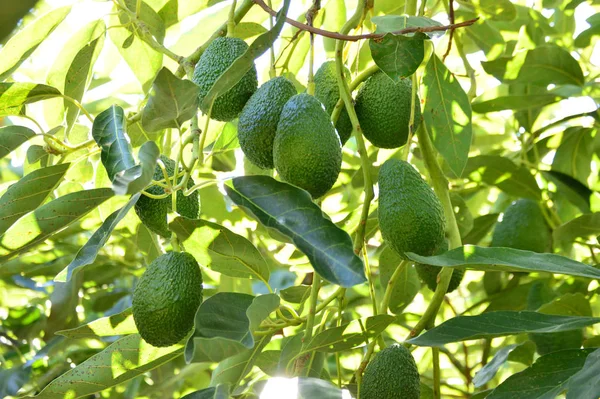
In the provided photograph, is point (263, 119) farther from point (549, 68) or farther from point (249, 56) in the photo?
point (549, 68)

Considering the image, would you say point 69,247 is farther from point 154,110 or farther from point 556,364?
point 556,364

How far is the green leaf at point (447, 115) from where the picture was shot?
3.87 feet

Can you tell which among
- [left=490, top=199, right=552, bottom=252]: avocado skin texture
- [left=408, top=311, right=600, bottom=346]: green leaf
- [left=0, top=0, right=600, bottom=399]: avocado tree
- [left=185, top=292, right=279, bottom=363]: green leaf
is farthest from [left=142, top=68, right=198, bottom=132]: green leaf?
[left=490, top=199, right=552, bottom=252]: avocado skin texture

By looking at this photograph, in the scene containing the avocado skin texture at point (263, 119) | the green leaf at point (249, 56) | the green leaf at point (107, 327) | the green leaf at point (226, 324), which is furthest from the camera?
the green leaf at point (107, 327)

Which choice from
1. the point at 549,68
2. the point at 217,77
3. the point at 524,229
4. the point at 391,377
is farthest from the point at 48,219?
the point at 549,68

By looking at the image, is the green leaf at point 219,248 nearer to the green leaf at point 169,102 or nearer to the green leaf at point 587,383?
the green leaf at point 169,102

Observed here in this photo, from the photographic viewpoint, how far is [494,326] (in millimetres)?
958

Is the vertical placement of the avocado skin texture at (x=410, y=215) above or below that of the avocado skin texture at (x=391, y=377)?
above

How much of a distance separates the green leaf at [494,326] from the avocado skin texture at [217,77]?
1.36 ft

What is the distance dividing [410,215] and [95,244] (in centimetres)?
41

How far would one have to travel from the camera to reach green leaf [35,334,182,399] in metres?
1.04

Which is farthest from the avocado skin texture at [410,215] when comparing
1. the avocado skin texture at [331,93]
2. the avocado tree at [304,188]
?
the avocado skin texture at [331,93]

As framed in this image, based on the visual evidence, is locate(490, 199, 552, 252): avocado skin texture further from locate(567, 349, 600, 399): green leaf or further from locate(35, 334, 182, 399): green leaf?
locate(35, 334, 182, 399): green leaf

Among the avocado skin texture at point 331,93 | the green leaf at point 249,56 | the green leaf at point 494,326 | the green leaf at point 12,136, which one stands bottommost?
the green leaf at point 494,326
